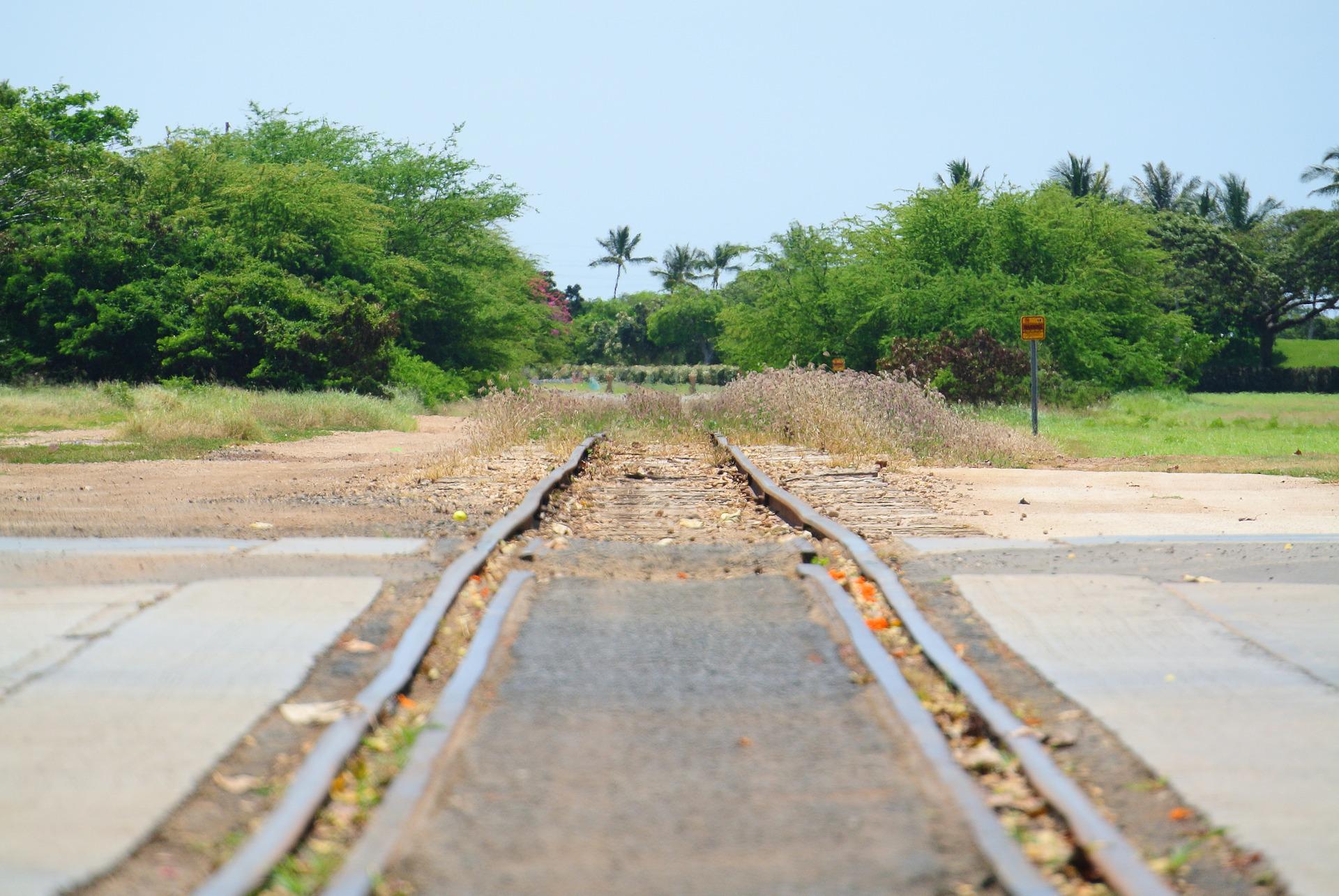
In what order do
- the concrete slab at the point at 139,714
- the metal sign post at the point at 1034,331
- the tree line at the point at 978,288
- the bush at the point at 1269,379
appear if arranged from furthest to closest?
the bush at the point at 1269,379, the tree line at the point at 978,288, the metal sign post at the point at 1034,331, the concrete slab at the point at 139,714

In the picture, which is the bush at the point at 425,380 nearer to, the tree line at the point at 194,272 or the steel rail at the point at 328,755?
the tree line at the point at 194,272

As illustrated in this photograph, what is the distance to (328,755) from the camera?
4188mm

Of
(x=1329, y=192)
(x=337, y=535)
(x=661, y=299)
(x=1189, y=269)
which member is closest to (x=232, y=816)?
(x=337, y=535)

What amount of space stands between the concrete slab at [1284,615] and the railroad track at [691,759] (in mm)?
1565

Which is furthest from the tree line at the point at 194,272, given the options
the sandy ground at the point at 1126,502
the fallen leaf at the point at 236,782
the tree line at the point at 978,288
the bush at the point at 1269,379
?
the bush at the point at 1269,379

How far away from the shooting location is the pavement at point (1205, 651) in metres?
4.08

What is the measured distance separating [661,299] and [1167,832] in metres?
110

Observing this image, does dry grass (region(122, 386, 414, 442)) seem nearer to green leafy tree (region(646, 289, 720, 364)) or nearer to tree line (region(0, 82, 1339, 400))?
tree line (region(0, 82, 1339, 400))

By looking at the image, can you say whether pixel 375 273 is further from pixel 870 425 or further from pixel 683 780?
pixel 683 780

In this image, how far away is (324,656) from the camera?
570 centimetres

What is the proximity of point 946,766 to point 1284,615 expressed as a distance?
3405 millimetres

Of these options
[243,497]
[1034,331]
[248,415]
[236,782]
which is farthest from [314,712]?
[1034,331]

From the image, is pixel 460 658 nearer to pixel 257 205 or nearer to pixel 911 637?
pixel 911 637

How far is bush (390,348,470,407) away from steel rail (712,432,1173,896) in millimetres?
31718
